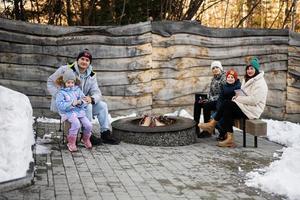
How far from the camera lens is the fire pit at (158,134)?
23.3 ft

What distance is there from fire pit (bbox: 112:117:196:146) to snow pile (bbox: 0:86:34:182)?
1.90m

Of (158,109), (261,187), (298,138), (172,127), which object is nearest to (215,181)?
(261,187)

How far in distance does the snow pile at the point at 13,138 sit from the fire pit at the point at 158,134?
6.25 feet

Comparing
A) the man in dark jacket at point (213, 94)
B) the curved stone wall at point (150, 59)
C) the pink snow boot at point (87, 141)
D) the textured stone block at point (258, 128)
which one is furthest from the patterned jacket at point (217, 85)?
the pink snow boot at point (87, 141)

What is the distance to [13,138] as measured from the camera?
484 centimetres

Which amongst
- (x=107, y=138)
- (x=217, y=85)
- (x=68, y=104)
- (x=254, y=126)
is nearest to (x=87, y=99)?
(x=68, y=104)

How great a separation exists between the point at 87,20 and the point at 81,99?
5619 mm

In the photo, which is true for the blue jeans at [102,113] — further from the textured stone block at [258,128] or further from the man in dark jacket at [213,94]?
the textured stone block at [258,128]

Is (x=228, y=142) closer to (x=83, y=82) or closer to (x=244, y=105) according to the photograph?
(x=244, y=105)

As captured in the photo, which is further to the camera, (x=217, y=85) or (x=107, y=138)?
(x=217, y=85)

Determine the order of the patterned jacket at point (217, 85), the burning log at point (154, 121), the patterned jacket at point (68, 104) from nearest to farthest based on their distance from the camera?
the patterned jacket at point (68, 104) < the burning log at point (154, 121) < the patterned jacket at point (217, 85)

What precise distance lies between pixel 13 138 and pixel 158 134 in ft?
9.04

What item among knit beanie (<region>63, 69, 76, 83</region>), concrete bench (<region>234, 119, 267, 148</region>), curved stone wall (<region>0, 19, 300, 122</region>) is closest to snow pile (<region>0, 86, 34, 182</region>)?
knit beanie (<region>63, 69, 76, 83</region>)

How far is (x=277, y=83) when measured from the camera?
1073 centimetres
